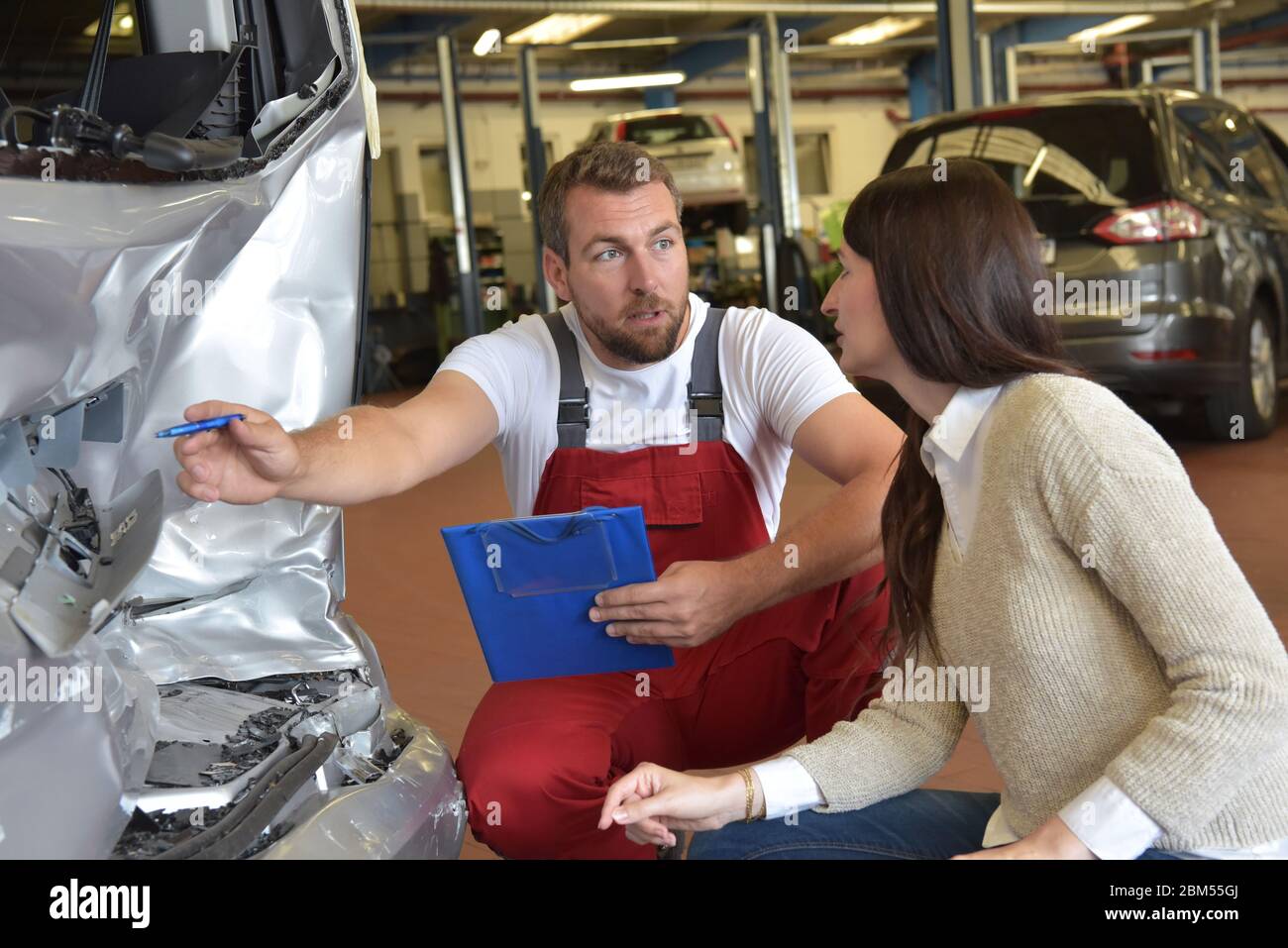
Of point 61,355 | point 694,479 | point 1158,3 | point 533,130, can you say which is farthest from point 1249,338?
point 1158,3

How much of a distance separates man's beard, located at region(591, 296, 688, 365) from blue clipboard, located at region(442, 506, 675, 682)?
1.81 feet

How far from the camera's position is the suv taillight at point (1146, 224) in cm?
562

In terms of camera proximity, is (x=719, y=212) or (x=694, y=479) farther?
(x=719, y=212)

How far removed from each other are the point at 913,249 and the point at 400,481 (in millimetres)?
882

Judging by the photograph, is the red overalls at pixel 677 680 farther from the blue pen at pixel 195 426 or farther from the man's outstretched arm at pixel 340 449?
the blue pen at pixel 195 426

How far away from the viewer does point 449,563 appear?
5465mm

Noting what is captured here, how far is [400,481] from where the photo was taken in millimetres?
2053

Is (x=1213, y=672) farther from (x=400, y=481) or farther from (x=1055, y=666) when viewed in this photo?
(x=400, y=481)

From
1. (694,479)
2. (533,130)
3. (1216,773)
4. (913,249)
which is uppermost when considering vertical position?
(533,130)

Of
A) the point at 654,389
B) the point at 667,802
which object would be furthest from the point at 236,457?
the point at 654,389

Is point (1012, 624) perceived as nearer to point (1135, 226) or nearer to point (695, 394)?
point (695, 394)

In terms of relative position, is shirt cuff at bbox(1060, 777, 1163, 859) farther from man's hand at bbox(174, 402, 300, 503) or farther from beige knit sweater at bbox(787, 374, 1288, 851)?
man's hand at bbox(174, 402, 300, 503)

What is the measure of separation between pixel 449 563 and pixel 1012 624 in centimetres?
415

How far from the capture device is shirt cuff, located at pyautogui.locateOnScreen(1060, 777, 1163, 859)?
4.47ft
